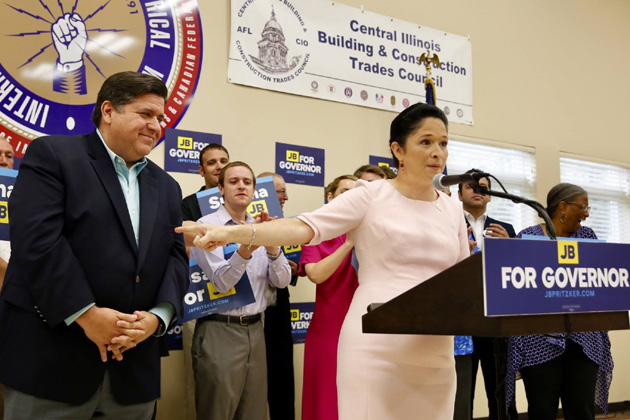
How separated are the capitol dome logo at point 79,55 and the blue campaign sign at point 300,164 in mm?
873

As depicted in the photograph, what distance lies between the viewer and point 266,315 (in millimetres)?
3623

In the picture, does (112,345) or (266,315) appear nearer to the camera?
(112,345)

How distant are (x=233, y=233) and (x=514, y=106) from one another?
→ 517 centimetres

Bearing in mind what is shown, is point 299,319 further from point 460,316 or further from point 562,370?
point 460,316

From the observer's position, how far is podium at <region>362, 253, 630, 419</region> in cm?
123

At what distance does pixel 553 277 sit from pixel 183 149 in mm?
3248

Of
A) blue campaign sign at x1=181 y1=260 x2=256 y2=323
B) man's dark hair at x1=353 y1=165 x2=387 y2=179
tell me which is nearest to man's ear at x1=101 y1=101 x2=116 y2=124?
blue campaign sign at x1=181 y1=260 x2=256 y2=323

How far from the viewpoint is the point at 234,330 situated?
3.10m

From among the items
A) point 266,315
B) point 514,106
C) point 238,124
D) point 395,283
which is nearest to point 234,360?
point 266,315

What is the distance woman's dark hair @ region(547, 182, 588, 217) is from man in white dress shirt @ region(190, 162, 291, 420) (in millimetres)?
1617

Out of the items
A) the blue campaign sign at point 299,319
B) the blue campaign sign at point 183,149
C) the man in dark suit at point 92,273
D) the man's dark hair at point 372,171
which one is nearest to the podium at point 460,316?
the man in dark suit at point 92,273

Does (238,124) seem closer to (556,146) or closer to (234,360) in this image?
(234,360)

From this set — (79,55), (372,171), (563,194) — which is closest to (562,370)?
(563,194)

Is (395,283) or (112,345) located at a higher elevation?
(395,283)
